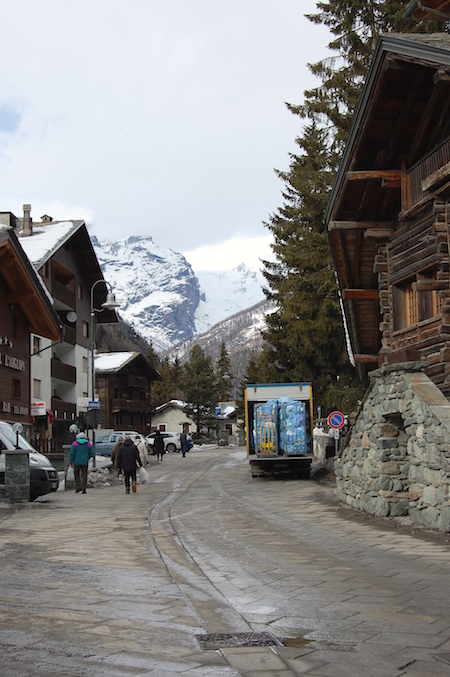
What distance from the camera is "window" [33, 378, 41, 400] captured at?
43562 millimetres

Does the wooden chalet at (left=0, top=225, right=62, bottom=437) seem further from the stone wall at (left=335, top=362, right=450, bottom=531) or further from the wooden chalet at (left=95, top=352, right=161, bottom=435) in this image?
the wooden chalet at (left=95, top=352, right=161, bottom=435)

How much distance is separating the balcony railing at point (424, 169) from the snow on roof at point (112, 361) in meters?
56.4

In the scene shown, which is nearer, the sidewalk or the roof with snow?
the sidewalk

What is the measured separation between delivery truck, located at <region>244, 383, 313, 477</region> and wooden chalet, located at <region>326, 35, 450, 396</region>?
28.4ft

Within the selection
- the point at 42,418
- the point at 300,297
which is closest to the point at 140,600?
the point at 300,297

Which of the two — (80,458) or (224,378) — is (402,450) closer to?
(80,458)

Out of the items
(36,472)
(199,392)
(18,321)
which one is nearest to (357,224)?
(36,472)

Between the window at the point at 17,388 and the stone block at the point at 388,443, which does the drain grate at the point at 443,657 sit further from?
the window at the point at 17,388

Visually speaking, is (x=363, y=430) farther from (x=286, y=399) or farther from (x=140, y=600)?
(x=286, y=399)

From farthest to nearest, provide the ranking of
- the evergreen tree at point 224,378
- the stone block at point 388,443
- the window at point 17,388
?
1. the evergreen tree at point 224,378
2. the window at point 17,388
3. the stone block at point 388,443

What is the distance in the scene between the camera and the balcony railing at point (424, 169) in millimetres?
14062

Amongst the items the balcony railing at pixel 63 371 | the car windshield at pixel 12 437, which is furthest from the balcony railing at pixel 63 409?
the car windshield at pixel 12 437

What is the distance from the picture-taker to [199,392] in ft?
308

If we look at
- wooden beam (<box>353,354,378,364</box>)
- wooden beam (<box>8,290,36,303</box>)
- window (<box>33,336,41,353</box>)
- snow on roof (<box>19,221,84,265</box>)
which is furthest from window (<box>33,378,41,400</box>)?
wooden beam (<box>353,354,378,364</box>)
